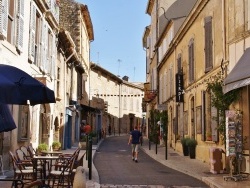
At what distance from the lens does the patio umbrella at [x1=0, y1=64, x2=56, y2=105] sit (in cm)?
592

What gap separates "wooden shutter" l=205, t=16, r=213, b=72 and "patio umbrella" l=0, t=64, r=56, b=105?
1064cm

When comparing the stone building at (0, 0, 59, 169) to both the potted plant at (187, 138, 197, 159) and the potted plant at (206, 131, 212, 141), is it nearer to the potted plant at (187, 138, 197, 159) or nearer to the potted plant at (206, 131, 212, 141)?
the potted plant at (187, 138, 197, 159)

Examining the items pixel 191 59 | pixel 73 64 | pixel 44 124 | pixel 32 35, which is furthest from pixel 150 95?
pixel 32 35

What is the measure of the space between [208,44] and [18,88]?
12039mm

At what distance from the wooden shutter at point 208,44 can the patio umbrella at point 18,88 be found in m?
10.6

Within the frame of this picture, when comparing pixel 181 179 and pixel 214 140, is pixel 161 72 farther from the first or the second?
pixel 181 179

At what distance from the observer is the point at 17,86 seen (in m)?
6.26

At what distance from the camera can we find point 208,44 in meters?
17.2

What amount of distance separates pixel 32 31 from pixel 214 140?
25.1ft

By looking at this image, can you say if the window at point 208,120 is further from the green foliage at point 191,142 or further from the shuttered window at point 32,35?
the shuttered window at point 32,35

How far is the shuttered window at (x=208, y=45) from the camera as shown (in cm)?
1684

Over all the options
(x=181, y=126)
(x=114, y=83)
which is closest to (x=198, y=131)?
(x=181, y=126)

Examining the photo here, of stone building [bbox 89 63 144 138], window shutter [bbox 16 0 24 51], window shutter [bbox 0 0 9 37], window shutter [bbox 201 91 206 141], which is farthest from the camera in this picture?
stone building [bbox 89 63 144 138]

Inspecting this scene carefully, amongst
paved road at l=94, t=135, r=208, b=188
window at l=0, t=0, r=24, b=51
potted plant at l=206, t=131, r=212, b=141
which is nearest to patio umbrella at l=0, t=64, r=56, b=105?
paved road at l=94, t=135, r=208, b=188
